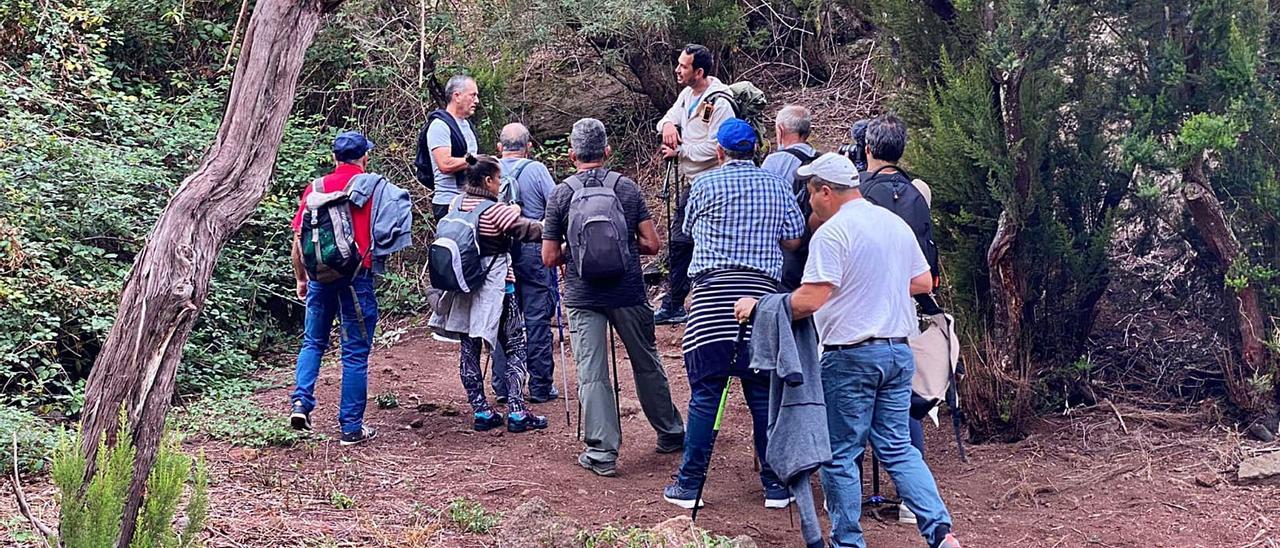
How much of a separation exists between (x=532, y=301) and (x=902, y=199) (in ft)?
8.29

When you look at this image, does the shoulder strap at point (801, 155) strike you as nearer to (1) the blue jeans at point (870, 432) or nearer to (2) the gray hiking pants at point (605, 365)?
(2) the gray hiking pants at point (605, 365)

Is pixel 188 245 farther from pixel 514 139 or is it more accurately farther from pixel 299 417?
pixel 514 139

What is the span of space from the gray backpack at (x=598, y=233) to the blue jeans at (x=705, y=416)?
77cm

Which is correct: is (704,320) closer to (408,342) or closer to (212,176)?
(212,176)

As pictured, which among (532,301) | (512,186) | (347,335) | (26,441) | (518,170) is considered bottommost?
(26,441)

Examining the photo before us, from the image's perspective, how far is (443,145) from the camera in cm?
741

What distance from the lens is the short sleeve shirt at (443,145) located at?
24.4 ft

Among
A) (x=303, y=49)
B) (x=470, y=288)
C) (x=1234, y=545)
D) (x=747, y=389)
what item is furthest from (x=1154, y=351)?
(x=303, y=49)

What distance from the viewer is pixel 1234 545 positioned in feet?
17.9

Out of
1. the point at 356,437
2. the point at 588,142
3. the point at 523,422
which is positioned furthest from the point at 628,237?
the point at 356,437

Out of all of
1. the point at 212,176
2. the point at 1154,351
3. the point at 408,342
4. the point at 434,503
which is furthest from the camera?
the point at 408,342

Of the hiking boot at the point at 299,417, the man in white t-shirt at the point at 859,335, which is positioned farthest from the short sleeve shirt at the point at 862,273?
the hiking boot at the point at 299,417

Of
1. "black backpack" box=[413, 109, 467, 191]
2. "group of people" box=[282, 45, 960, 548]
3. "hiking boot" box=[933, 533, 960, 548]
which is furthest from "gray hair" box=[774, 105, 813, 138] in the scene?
"hiking boot" box=[933, 533, 960, 548]

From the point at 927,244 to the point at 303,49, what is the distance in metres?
3.00
